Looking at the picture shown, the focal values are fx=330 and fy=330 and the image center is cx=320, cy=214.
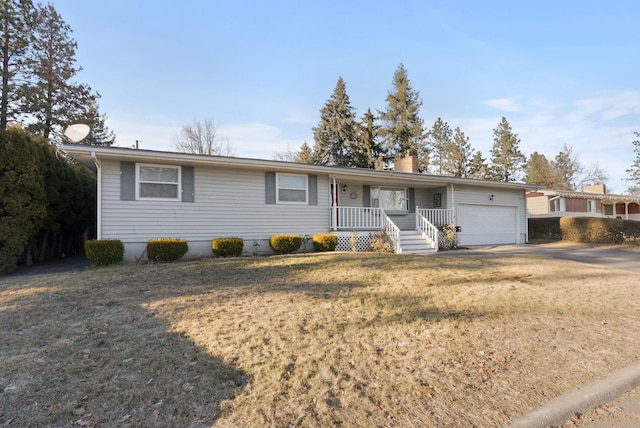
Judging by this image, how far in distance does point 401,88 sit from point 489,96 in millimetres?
20908

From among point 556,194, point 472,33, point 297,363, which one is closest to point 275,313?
point 297,363

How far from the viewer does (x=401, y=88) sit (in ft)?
115

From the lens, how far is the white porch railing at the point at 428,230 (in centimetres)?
1264

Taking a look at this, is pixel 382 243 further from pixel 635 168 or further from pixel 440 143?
pixel 440 143

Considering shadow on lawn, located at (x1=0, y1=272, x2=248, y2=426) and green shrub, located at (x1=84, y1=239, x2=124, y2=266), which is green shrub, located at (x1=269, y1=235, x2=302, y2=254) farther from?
shadow on lawn, located at (x1=0, y1=272, x2=248, y2=426)

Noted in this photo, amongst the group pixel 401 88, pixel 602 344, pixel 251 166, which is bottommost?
pixel 602 344

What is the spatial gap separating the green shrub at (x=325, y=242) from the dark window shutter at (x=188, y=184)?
4284 millimetres

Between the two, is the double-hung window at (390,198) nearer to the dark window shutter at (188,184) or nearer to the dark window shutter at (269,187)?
the dark window shutter at (269,187)

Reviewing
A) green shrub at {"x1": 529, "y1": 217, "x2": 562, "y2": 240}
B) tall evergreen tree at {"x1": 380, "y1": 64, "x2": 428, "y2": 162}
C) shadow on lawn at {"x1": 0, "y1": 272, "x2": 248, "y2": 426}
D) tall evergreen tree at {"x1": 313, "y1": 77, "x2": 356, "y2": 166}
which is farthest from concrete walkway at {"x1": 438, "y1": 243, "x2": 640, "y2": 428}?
tall evergreen tree at {"x1": 380, "y1": 64, "x2": 428, "y2": 162}

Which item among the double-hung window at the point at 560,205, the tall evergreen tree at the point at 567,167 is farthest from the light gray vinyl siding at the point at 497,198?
the tall evergreen tree at the point at 567,167

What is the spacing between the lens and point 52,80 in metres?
19.7

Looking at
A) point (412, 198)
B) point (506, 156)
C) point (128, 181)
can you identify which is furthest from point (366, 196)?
point (506, 156)

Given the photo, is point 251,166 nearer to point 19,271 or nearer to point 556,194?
point 19,271

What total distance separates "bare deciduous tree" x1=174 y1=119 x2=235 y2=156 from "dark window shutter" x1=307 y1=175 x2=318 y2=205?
2232 cm
